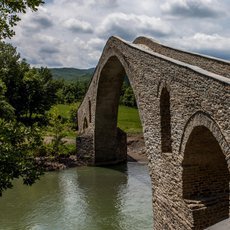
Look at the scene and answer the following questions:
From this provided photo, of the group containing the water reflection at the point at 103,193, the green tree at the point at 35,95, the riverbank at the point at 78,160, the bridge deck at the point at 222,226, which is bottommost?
the water reflection at the point at 103,193

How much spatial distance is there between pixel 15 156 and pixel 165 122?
19.7ft

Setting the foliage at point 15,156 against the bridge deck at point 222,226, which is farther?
the foliage at point 15,156

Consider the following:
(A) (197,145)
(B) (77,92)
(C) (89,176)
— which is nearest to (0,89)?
(A) (197,145)

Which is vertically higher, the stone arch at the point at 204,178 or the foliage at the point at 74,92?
the foliage at the point at 74,92

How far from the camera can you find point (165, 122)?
1275 cm

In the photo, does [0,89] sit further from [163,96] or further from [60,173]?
[60,173]

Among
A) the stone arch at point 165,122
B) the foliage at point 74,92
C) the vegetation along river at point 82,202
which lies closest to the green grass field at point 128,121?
the vegetation along river at point 82,202

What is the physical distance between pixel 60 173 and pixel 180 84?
16710 millimetres

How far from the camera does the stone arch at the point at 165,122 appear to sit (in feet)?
41.2

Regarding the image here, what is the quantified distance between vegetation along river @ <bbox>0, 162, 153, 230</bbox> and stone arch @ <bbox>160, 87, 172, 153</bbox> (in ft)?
13.3

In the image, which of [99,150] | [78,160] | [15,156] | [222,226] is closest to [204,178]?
[15,156]

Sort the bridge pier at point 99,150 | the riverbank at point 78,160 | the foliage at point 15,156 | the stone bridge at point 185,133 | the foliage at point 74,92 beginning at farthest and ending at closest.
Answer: the foliage at point 74,92 < the bridge pier at point 99,150 < the riverbank at point 78,160 < the stone bridge at point 185,133 < the foliage at point 15,156

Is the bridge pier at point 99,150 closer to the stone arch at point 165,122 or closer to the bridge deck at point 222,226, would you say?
the stone arch at point 165,122

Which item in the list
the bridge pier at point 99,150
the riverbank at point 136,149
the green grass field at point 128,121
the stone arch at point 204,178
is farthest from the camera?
the green grass field at point 128,121
